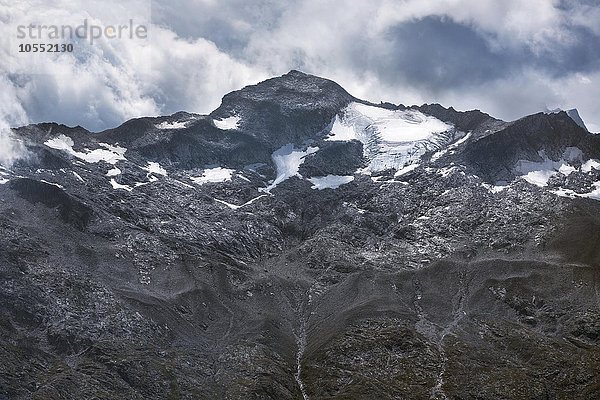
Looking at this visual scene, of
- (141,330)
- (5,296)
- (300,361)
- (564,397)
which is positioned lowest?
(564,397)

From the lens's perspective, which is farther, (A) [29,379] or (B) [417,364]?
(B) [417,364]

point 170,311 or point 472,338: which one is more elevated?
point 170,311

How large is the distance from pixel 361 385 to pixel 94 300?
78876mm

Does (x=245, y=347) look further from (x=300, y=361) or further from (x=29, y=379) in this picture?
(x=29, y=379)

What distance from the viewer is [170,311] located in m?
197

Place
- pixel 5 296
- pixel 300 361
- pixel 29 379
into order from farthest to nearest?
pixel 300 361 → pixel 5 296 → pixel 29 379

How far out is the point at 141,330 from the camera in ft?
598

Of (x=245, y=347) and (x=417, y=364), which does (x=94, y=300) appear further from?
(x=417, y=364)

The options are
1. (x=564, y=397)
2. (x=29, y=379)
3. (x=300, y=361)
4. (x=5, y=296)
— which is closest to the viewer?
(x=29, y=379)

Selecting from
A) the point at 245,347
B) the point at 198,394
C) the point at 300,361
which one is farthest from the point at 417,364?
the point at 198,394

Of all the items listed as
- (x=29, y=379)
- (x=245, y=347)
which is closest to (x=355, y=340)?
(x=245, y=347)

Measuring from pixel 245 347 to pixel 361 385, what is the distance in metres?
36.6

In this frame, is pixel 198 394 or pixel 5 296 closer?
pixel 198 394

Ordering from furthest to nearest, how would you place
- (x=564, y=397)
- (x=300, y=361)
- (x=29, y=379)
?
(x=300, y=361) < (x=564, y=397) < (x=29, y=379)
